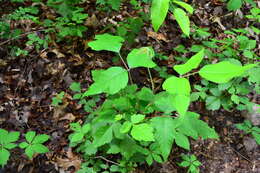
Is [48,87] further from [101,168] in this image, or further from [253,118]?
[253,118]

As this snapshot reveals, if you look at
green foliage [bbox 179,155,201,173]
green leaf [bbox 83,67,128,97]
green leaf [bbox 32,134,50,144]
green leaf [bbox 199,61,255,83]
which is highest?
green leaf [bbox 199,61,255,83]

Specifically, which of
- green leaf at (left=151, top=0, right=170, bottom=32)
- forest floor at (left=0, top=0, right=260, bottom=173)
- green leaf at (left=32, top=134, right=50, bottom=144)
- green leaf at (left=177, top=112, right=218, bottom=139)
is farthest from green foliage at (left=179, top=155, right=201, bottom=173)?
green leaf at (left=151, top=0, right=170, bottom=32)

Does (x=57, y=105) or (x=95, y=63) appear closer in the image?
(x=57, y=105)

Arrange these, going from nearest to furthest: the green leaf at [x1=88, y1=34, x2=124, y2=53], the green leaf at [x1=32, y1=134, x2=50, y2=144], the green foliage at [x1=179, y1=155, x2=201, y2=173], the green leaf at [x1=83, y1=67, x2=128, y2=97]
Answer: the green leaf at [x1=83, y1=67, x2=128, y2=97], the green leaf at [x1=88, y1=34, x2=124, y2=53], the green leaf at [x1=32, y1=134, x2=50, y2=144], the green foliage at [x1=179, y1=155, x2=201, y2=173]

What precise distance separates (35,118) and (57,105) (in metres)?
0.29

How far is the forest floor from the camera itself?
2.67 meters

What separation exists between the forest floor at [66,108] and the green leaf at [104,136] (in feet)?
2.99

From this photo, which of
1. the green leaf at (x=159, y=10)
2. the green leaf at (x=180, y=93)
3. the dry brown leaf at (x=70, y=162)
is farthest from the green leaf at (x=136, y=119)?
the dry brown leaf at (x=70, y=162)

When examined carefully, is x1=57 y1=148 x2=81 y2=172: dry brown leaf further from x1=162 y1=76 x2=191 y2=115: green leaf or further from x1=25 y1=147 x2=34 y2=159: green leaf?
x1=162 y1=76 x2=191 y2=115: green leaf

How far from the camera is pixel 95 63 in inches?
133

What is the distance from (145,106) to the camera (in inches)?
73.2

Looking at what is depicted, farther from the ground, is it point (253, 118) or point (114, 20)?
point (114, 20)

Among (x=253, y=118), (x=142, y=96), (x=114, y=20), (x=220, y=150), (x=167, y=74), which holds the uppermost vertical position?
(x=142, y=96)

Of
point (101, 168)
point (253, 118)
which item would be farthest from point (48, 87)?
point (253, 118)
